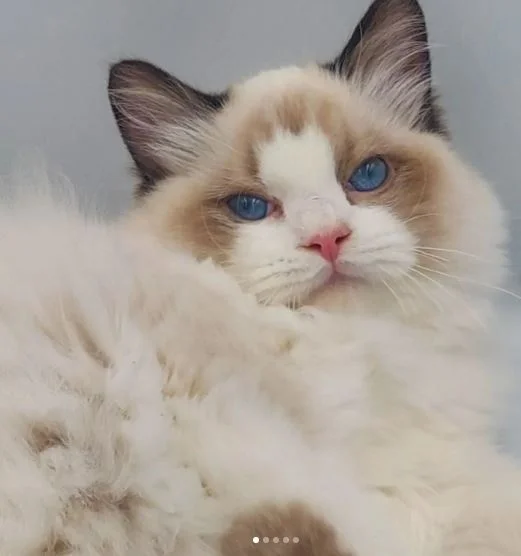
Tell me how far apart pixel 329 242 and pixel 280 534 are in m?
0.39

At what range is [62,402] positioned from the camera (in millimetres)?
799

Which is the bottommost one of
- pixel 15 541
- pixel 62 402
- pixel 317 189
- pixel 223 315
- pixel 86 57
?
pixel 15 541

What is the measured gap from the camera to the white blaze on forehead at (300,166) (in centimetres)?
109

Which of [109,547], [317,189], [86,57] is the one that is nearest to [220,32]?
[86,57]

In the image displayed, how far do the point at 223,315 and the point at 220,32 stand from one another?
2.36ft

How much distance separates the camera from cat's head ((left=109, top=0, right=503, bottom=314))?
106cm

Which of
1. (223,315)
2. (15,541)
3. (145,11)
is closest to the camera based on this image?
(15,541)

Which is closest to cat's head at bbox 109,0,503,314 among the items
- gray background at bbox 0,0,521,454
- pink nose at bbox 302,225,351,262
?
pink nose at bbox 302,225,351,262

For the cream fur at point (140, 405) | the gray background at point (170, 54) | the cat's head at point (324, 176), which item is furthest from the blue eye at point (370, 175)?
the gray background at point (170, 54)

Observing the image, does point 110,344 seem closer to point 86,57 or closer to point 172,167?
point 172,167

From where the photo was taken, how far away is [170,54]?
1.53 meters

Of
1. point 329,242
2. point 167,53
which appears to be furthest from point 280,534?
point 167,53

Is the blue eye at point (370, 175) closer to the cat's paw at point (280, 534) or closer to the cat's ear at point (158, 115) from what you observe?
the cat's ear at point (158, 115)

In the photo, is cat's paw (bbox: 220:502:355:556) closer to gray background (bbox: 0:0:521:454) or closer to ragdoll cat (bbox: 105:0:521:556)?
ragdoll cat (bbox: 105:0:521:556)
